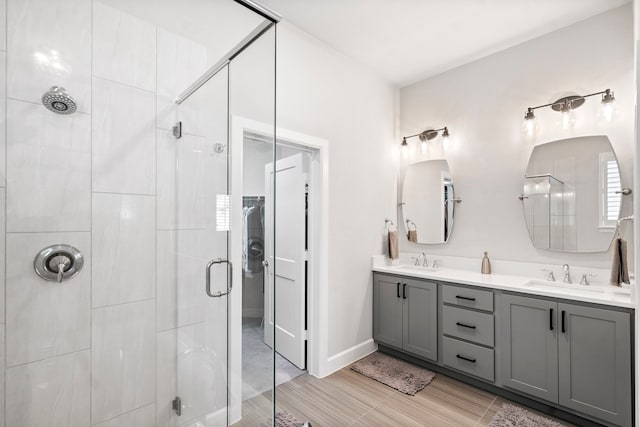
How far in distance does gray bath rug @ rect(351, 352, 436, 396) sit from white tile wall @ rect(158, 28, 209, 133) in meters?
2.47

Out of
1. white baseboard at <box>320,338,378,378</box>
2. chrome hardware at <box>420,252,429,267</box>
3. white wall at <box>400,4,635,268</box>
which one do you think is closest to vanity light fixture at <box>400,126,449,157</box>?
white wall at <box>400,4,635,268</box>

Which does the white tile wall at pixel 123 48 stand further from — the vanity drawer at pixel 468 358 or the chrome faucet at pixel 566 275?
the chrome faucet at pixel 566 275

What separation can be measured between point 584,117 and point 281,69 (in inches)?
94.8

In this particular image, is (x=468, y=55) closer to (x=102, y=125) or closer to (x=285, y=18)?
(x=285, y=18)

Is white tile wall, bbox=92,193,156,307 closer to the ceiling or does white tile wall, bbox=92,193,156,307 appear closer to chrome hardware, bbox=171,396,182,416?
chrome hardware, bbox=171,396,182,416

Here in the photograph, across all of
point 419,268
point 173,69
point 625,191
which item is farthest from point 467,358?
point 173,69

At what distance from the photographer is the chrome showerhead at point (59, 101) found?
1.10m

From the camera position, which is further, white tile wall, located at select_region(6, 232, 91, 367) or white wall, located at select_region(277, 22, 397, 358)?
white wall, located at select_region(277, 22, 397, 358)

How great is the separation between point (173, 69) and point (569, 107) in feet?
9.43

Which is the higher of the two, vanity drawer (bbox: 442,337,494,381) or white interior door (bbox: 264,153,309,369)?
white interior door (bbox: 264,153,309,369)

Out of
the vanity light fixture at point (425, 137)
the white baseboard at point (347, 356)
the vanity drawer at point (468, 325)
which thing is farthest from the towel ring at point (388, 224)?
the white baseboard at point (347, 356)

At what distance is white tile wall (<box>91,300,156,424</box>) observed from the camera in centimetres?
125

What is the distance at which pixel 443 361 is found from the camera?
2.58m

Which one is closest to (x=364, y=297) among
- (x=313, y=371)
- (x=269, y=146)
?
(x=313, y=371)
